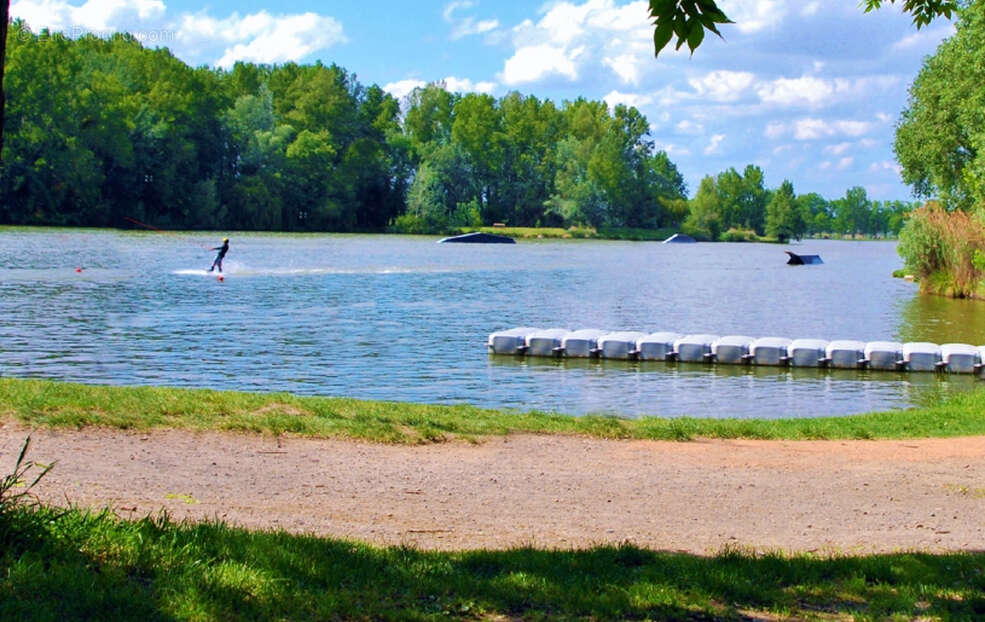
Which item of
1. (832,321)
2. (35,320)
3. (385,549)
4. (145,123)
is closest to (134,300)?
(35,320)

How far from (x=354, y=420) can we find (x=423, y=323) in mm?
24238

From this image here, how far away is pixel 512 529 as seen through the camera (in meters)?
8.88

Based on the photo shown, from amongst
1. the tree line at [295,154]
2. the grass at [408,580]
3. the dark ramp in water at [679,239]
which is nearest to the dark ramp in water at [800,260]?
the tree line at [295,154]

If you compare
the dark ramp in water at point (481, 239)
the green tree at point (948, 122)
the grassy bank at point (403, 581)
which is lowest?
the dark ramp in water at point (481, 239)

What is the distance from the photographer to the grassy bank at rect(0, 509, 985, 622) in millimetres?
5934

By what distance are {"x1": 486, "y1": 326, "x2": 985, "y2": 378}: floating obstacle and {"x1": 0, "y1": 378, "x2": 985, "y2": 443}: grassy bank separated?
11.2 m

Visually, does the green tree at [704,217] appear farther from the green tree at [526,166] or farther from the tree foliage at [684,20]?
the tree foliage at [684,20]

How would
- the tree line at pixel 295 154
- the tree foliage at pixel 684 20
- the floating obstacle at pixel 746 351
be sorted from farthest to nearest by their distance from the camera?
the tree line at pixel 295 154
the floating obstacle at pixel 746 351
the tree foliage at pixel 684 20

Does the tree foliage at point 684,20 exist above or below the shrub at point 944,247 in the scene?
above

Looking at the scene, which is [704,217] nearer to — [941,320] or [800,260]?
[800,260]

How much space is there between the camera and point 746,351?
2900 cm

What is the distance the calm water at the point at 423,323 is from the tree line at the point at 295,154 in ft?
114

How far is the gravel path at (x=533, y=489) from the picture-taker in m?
8.78

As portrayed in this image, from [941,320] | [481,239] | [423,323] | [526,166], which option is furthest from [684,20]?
[526,166]
